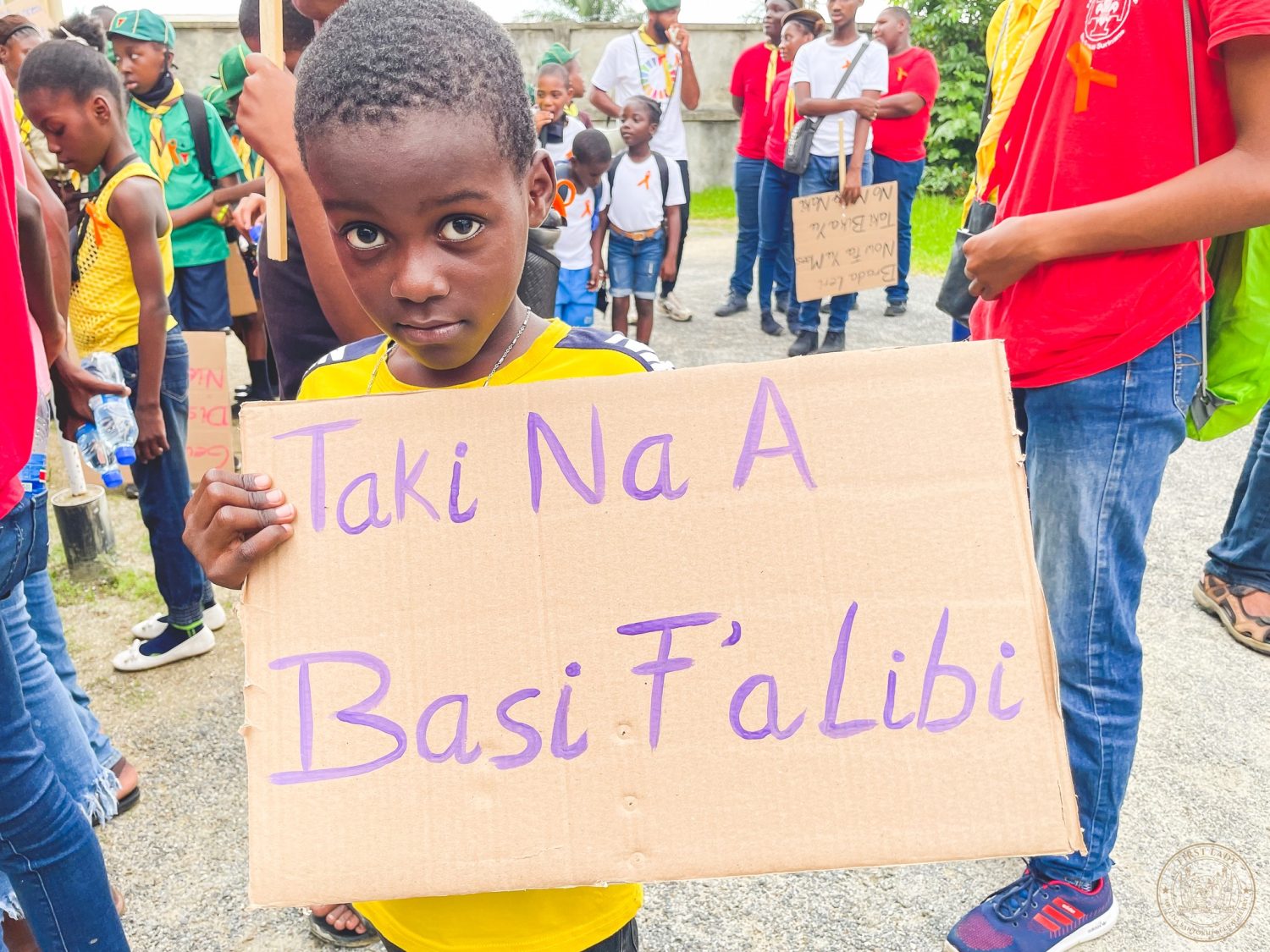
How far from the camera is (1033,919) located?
6.08 ft

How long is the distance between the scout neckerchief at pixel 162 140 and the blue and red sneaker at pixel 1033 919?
14.5 feet

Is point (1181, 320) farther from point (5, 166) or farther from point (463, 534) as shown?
point (5, 166)

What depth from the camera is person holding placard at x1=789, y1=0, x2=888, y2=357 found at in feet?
18.1

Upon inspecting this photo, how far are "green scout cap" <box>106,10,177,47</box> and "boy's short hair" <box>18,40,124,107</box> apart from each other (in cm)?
165

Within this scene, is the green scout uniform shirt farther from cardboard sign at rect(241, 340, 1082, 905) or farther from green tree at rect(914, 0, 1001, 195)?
green tree at rect(914, 0, 1001, 195)

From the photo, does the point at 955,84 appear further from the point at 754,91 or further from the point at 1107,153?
the point at 1107,153

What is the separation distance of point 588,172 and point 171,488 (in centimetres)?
293

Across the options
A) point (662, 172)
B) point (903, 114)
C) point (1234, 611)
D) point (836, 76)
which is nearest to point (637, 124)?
point (662, 172)

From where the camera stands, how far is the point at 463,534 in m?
1.04

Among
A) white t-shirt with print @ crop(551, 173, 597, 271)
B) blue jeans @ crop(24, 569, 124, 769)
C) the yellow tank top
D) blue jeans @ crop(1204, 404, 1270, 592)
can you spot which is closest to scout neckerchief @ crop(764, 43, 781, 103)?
white t-shirt with print @ crop(551, 173, 597, 271)

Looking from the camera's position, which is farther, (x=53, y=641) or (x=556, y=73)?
(x=556, y=73)

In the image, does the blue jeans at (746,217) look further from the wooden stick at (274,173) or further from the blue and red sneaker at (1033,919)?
the wooden stick at (274,173)

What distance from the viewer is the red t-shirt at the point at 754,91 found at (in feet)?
22.3

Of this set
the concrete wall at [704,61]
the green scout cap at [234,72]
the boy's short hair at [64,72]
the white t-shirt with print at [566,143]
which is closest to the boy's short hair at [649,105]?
the white t-shirt with print at [566,143]
